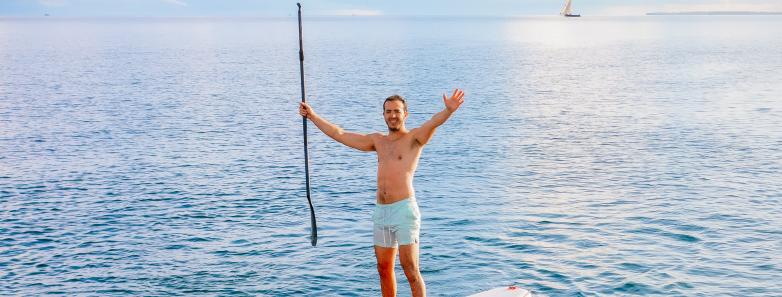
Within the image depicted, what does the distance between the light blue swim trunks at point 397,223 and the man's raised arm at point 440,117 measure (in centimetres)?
95

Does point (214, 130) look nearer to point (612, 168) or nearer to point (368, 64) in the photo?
point (612, 168)

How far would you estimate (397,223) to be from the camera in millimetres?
13320

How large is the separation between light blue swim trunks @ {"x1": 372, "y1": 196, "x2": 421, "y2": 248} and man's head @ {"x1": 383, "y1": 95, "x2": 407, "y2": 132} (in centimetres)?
110

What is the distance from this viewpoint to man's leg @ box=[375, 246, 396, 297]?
13.5m

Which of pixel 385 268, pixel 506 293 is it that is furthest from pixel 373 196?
pixel 385 268

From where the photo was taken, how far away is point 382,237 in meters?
13.5

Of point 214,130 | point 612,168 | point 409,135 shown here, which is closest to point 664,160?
point 612,168

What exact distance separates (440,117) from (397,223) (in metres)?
1.67

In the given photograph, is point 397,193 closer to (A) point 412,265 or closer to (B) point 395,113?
(A) point 412,265

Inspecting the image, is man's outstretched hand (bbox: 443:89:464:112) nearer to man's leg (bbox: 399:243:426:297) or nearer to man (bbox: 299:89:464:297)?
man (bbox: 299:89:464:297)

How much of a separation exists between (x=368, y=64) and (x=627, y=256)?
99.1m

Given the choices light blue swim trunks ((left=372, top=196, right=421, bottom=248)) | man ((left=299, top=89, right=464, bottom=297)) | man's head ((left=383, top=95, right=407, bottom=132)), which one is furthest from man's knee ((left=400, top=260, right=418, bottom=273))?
man's head ((left=383, top=95, right=407, bottom=132))

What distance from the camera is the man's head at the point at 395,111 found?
42.9 feet

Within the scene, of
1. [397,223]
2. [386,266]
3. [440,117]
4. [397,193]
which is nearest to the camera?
[440,117]
